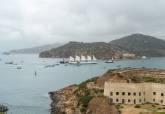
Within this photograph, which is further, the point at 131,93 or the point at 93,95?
the point at 93,95

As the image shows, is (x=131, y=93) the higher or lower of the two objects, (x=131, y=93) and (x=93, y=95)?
the higher

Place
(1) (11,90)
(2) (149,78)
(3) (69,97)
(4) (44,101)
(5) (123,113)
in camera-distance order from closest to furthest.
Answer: (5) (123,113) → (2) (149,78) → (3) (69,97) → (4) (44,101) → (1) (11,90)

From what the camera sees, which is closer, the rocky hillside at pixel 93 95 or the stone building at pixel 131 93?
the rocky hillside at pixel 93 95

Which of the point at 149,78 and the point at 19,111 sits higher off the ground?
the point at 149,78

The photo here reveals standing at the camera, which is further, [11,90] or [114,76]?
[11,90]

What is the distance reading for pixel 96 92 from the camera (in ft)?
375

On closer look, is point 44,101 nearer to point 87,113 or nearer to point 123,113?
point 87,113

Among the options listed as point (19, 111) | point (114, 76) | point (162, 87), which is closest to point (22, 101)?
point (19, 111)

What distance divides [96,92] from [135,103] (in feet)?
49.3

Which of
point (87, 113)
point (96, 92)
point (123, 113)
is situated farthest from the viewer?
point (96, 92)

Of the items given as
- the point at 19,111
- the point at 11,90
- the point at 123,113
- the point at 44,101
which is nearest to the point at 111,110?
the point at 123,113

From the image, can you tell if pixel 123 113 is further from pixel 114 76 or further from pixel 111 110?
pixel 114 76

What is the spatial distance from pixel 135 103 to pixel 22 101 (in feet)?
199

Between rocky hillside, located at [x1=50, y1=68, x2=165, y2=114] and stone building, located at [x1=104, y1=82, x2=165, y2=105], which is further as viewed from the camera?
stone building, located at [x1=104, y1=82, x2=165, y2=105]
